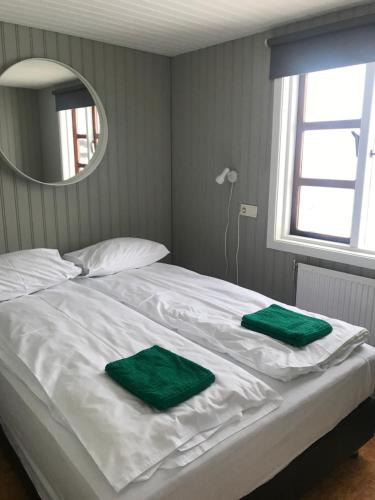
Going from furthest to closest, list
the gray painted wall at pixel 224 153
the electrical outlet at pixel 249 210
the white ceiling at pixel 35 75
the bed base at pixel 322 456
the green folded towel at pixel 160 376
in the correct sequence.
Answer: the electrical outlet at pixel 249 210 < the gray painted wall at pixel 224 153 < the white ceiling at pixel 35 75 < the bed base at pixel 322 456 < the green folded towel at pixel 160 376

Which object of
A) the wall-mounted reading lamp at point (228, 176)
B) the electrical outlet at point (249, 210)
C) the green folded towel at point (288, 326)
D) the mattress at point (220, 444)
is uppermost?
the wall-mounted reading lamp at point (228, 176)

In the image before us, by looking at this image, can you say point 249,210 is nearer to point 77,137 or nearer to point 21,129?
point 77,137

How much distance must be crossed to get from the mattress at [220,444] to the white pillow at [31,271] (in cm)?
70

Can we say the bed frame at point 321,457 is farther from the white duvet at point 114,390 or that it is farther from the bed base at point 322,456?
the white duvet at point 114,390

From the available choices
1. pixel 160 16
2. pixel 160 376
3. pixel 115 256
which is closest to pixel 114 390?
pixel 160 376

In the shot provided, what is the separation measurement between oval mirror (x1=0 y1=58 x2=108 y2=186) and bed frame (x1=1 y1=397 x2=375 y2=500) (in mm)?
1929

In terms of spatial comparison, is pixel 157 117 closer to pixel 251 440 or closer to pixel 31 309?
pixel 31 309

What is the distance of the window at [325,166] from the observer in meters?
2.42

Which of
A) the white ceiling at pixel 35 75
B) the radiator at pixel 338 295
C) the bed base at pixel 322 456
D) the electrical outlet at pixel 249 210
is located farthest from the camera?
the electrical outlet at pixel 249 210

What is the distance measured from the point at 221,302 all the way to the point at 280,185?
1024mm

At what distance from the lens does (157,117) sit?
11.0 feet

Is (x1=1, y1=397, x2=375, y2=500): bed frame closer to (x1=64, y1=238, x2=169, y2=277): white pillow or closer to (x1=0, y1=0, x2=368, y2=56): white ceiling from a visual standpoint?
(x1=64, y1=238, x2=169, y2=277): white pillow

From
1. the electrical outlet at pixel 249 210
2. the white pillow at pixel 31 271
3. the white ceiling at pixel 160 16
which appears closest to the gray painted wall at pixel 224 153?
the electrical outlet at pixel 249 210

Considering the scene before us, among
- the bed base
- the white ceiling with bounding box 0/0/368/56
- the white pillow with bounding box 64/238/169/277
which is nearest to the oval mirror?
the white ceiling with bounding box 0/0/368/56
